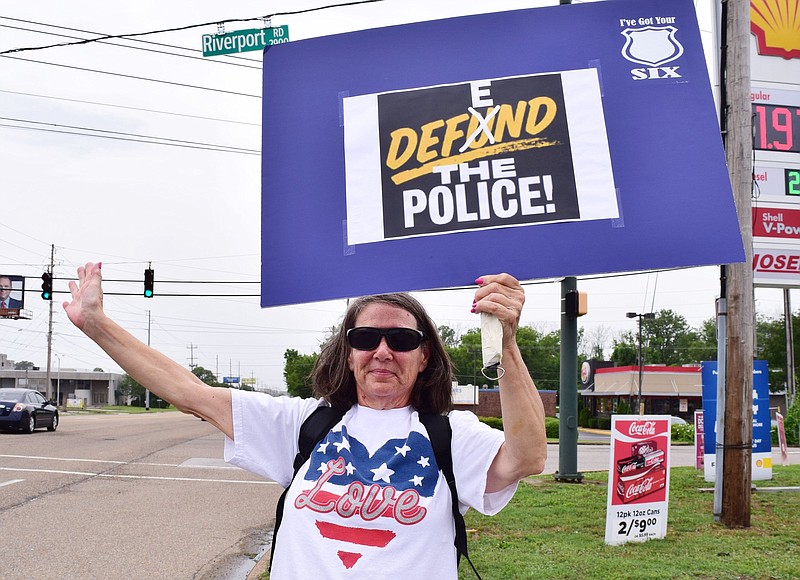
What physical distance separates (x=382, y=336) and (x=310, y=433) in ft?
1.25

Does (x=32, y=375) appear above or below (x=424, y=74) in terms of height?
below

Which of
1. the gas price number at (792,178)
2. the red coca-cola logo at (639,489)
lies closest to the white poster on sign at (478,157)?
the red coca-cola logo at (639,489)

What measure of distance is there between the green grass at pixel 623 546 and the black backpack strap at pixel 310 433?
4.35 meters

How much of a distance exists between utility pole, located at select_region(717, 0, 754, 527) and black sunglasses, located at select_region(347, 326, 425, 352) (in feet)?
24.7

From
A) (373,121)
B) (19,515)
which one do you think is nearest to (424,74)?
(373,121)

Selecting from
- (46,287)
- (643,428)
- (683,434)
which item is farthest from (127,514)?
(683,434)

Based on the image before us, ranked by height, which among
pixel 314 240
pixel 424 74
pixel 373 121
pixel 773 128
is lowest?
pixel 314 240

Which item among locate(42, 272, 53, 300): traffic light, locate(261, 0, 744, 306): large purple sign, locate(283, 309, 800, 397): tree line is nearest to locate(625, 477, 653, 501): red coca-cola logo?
locate(261, 0, 744, 306): large purple sign

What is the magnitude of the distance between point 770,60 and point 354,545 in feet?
45.9

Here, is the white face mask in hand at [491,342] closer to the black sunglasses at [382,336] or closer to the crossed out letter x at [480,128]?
the black sunglasses at [382,336]

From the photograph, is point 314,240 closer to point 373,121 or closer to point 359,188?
point 359,188

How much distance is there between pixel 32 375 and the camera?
120m

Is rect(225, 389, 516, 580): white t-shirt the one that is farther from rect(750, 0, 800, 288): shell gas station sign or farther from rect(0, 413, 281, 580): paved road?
rect(750, 0, 800, 288): shell gas station sign

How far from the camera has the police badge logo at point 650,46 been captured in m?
2.90
